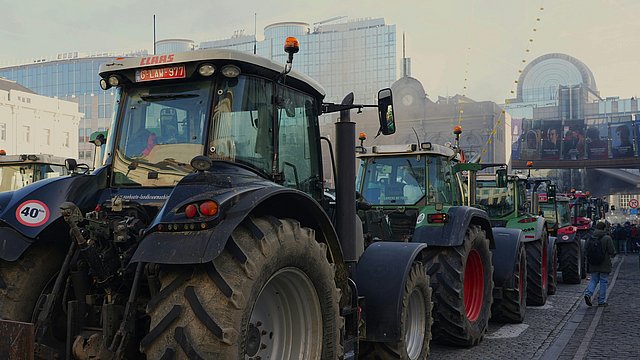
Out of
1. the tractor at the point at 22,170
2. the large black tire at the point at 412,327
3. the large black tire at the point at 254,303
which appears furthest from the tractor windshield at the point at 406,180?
the tractor at the point at 22,170

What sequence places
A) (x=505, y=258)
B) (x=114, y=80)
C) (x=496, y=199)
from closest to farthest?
(x=114, y=80) < (x=505, y=258) < (x=496, y=199)

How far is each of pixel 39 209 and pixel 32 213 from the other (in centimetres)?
5

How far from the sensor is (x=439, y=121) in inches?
1786

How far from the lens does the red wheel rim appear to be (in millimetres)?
7820

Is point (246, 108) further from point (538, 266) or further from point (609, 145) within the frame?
point (609, 145)

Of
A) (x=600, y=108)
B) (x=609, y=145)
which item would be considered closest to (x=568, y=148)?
(x=609, y=145)

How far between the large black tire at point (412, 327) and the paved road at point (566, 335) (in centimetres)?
103

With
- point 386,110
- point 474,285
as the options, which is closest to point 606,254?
point 474,285

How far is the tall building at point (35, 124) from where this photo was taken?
47.1 meters

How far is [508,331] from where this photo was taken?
8617 millimetres

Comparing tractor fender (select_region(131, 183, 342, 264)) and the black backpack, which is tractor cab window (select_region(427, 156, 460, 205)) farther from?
the black backpack

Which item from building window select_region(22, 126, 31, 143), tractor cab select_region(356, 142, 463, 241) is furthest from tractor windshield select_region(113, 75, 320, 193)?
building window select_region(22, 126, 31, 143)

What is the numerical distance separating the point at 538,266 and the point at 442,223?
15.7 feet

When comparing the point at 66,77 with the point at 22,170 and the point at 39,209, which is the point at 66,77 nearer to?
the point at 22,170
